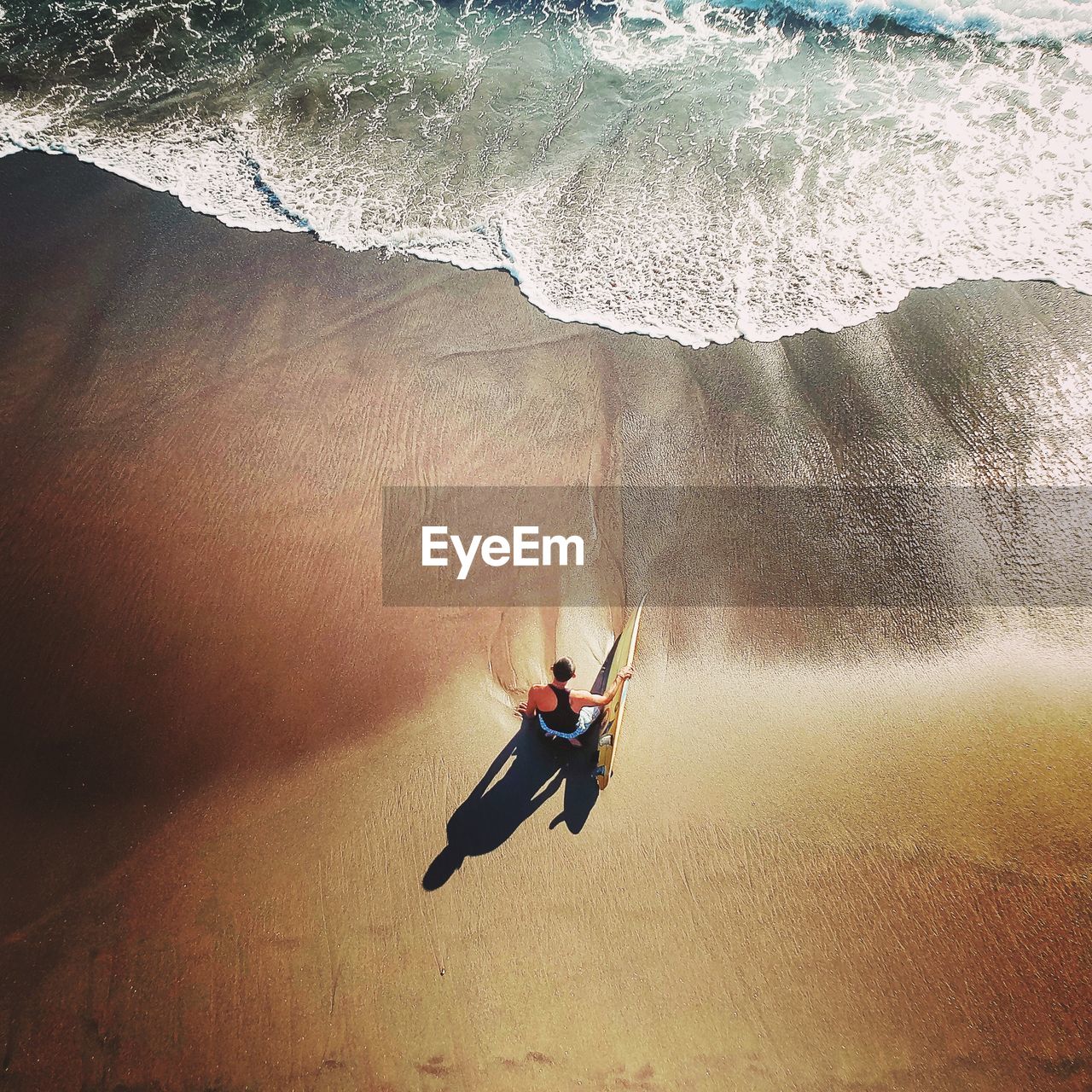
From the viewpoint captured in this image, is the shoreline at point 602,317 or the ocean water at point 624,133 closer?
the shoreline at point 602,317

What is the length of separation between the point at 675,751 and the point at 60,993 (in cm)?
390

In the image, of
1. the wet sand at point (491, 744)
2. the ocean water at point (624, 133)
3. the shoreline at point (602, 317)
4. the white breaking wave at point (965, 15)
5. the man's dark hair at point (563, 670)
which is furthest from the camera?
the white breaking wave at point (965, 15)

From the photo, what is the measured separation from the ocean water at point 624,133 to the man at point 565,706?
410cm

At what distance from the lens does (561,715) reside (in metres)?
3.93

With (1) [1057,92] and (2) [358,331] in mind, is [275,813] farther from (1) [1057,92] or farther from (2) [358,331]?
(1) [1057,92]

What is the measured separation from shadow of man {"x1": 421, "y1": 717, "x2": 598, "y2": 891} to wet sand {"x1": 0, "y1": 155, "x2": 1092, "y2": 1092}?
2 cm

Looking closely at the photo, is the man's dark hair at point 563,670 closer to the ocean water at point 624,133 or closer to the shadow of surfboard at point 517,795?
the shadow of surfboard at point 517,795

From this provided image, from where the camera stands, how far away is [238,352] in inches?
245

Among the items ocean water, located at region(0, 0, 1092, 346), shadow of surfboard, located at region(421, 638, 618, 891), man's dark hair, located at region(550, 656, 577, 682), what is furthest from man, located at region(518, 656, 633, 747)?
ocean water, located at region(0, 0, 1092, 346)

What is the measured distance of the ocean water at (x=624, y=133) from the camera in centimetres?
698

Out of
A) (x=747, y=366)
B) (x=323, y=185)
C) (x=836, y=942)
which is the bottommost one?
(x=836, y=942)

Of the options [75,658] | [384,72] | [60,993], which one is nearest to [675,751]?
[60,993]

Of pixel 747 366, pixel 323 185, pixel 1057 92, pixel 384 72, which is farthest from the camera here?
pixel 384 72

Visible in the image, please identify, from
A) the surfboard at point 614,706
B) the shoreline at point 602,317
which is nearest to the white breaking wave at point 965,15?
the shoreline at point 602,317
